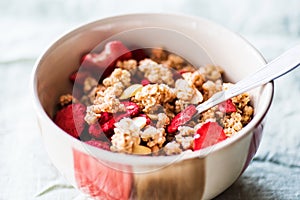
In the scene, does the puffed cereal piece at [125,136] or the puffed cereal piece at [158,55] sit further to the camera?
the puffed cereal piece at [158,55]

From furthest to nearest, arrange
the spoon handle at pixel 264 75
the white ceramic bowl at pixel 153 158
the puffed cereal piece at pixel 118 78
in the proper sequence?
1. the puffed cereal piece at pixel 118 78
2. the spoon handle at pixel 264 75
3. the white ceramic bowl at pixel 153 158

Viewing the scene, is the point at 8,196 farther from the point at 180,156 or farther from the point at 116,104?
the point at 180,156

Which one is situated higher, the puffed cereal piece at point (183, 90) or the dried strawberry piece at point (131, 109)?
the puffed cereal piece at point (183, 90)

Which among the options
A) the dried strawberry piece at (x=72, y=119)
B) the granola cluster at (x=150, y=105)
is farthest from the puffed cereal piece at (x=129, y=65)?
the dried strawberry piece at (x=72, y=119)

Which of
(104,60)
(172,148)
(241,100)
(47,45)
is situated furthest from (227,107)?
(47,45)

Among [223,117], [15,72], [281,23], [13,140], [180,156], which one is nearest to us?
[180,156]

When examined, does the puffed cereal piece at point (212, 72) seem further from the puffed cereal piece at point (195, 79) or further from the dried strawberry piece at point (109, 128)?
the dried strawberry piece at point (109, 128)

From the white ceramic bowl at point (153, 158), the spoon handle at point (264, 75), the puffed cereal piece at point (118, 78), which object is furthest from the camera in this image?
the puffed cereal piece at point (118, 78)

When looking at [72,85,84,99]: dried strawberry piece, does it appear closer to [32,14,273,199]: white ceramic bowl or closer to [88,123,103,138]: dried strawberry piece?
[32,14,273,199]: white ceramic bowl

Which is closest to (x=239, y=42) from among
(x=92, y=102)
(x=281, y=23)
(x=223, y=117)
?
(x=223, y=117)
